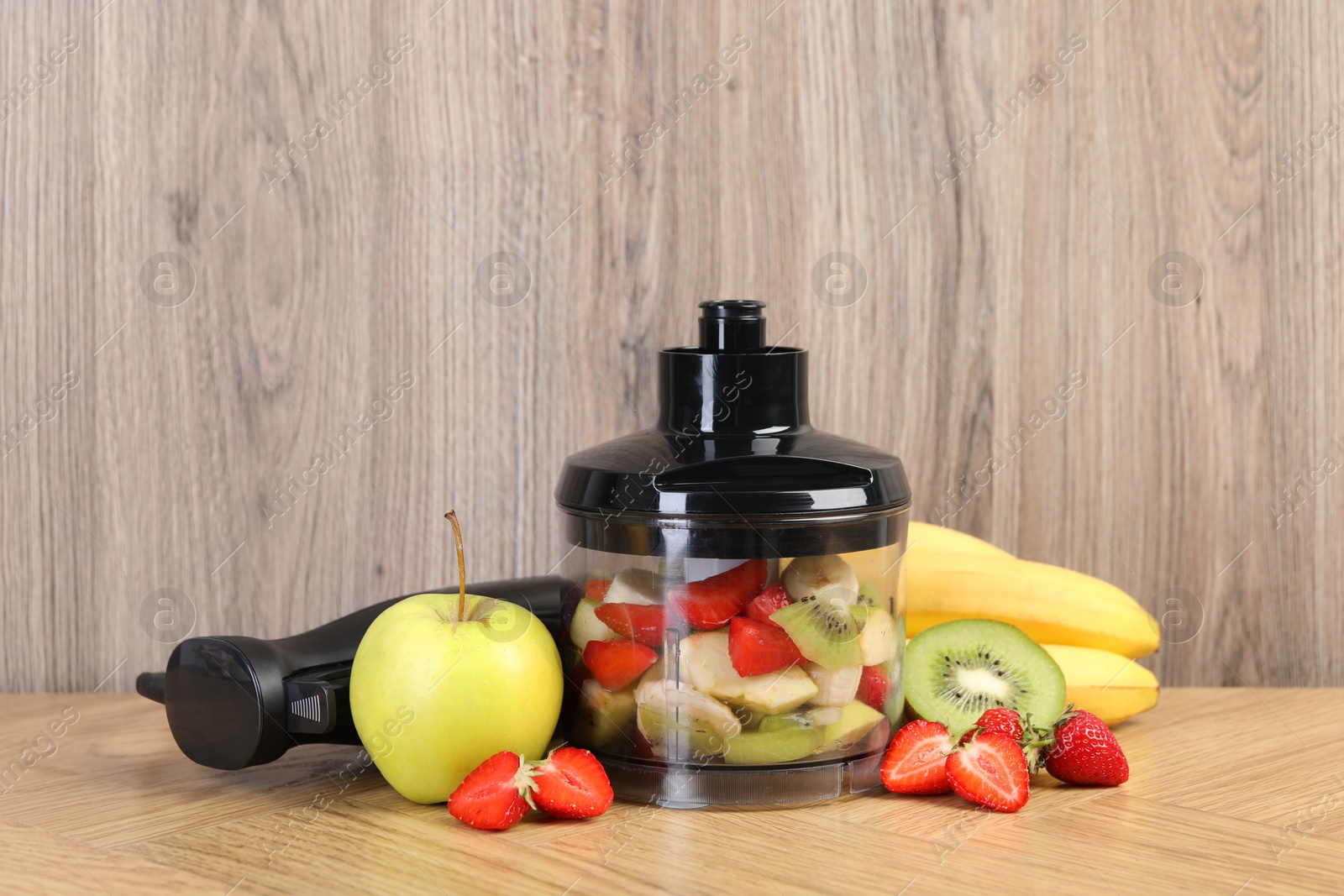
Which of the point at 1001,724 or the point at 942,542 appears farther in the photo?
the point at 942,542

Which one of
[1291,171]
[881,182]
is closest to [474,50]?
[881,182]

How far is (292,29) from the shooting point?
957mm

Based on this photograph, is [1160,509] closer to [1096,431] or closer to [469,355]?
[1096,431]

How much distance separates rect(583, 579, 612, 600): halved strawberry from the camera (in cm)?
69

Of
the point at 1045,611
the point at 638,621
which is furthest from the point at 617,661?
the point at 1045,611

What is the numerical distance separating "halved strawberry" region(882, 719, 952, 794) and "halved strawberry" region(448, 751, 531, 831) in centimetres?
22

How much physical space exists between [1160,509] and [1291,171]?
1.02ft

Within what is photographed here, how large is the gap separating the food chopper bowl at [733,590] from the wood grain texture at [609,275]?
29 cm

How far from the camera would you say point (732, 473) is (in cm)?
65

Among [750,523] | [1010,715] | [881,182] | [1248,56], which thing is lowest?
[1010,715]

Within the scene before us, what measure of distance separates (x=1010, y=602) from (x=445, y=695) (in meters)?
0.43

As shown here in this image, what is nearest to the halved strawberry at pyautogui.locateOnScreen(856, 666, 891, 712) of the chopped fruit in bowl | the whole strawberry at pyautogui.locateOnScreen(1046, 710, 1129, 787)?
the chopped fruit in bowl

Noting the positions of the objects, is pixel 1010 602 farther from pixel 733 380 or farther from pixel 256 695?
pixel 256 695

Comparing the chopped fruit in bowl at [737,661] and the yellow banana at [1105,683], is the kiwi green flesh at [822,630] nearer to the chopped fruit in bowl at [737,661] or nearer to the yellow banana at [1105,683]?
the chopped fruit in bowl at [737,661]
